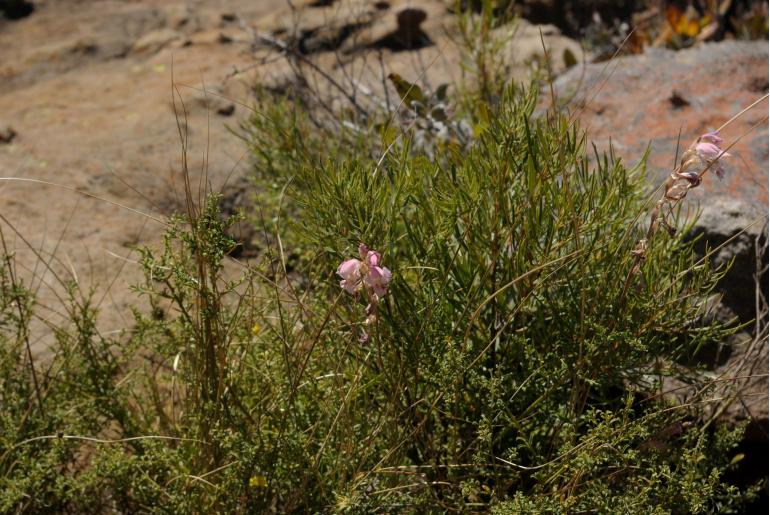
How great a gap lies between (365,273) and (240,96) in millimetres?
2791

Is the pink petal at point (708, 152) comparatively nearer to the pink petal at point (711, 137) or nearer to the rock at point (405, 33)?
the pink petal at point (711, 137)

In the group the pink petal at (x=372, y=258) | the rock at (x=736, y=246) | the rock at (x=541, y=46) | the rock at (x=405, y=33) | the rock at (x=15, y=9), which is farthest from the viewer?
the rock at (x=15, y=9)

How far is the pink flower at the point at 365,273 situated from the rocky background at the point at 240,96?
0.51 m

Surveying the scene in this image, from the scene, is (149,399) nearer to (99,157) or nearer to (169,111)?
(99,157)

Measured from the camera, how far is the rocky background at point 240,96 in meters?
2.81

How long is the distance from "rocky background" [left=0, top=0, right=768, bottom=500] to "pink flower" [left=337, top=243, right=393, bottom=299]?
1.68ft

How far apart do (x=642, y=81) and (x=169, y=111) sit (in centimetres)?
203

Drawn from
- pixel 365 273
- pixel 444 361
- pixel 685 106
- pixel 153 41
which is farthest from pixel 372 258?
pixel 153 41

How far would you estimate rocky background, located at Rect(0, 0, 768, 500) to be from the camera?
2814 millimetres

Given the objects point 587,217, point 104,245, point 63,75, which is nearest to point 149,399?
point 104,245

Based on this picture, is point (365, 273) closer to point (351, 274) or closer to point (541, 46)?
point (351, 274)

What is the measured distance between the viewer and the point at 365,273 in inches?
66.9

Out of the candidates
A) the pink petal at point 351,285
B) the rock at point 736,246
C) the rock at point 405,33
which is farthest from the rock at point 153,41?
the pink petal at point 351,285

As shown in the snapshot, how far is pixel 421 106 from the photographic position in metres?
3.15
